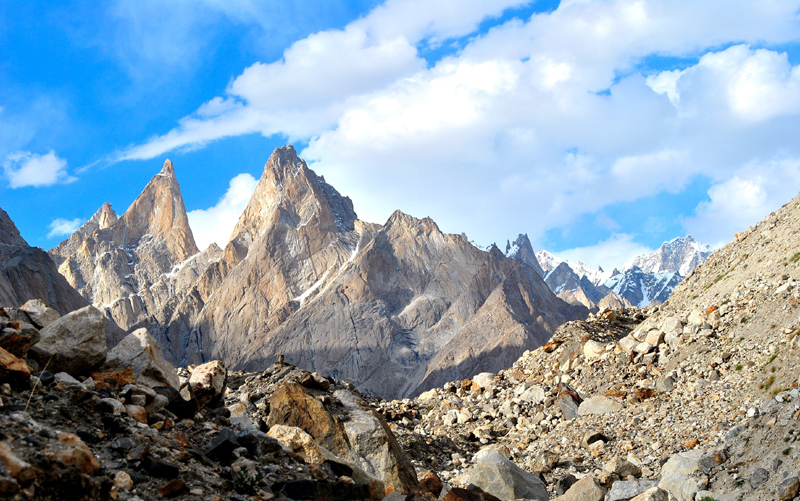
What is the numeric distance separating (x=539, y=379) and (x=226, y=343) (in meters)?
178

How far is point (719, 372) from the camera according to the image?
2016 cm

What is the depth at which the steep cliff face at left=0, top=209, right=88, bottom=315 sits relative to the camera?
10306cm

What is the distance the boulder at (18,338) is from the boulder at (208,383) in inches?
129

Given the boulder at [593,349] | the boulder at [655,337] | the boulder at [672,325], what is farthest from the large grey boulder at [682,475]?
the boulder at [593,349]

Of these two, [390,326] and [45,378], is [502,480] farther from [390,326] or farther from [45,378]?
[390,326]

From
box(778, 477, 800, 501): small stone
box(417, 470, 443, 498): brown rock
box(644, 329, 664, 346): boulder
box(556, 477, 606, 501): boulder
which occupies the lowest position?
box(778, 477, 800, 501): small stone

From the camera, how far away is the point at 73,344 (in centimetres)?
1037

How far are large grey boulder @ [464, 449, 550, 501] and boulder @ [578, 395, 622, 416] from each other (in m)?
7.97

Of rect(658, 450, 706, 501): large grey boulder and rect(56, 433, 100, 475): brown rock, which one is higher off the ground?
rect(56, 433, 100, 475): brown rock

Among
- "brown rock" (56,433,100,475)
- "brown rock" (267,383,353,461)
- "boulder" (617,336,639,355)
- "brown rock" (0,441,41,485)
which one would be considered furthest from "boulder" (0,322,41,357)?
"boulder" (617,336,639,355)

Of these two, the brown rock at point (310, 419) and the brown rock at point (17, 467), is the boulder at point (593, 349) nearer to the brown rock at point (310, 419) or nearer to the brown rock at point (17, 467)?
the brown rock at point (310, 419)

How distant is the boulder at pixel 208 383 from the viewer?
12406mm

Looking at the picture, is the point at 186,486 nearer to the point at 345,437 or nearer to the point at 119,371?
the point at 119,371

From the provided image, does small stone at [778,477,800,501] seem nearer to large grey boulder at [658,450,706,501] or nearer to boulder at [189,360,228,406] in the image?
large grey boulder at [658,450,706,501]
